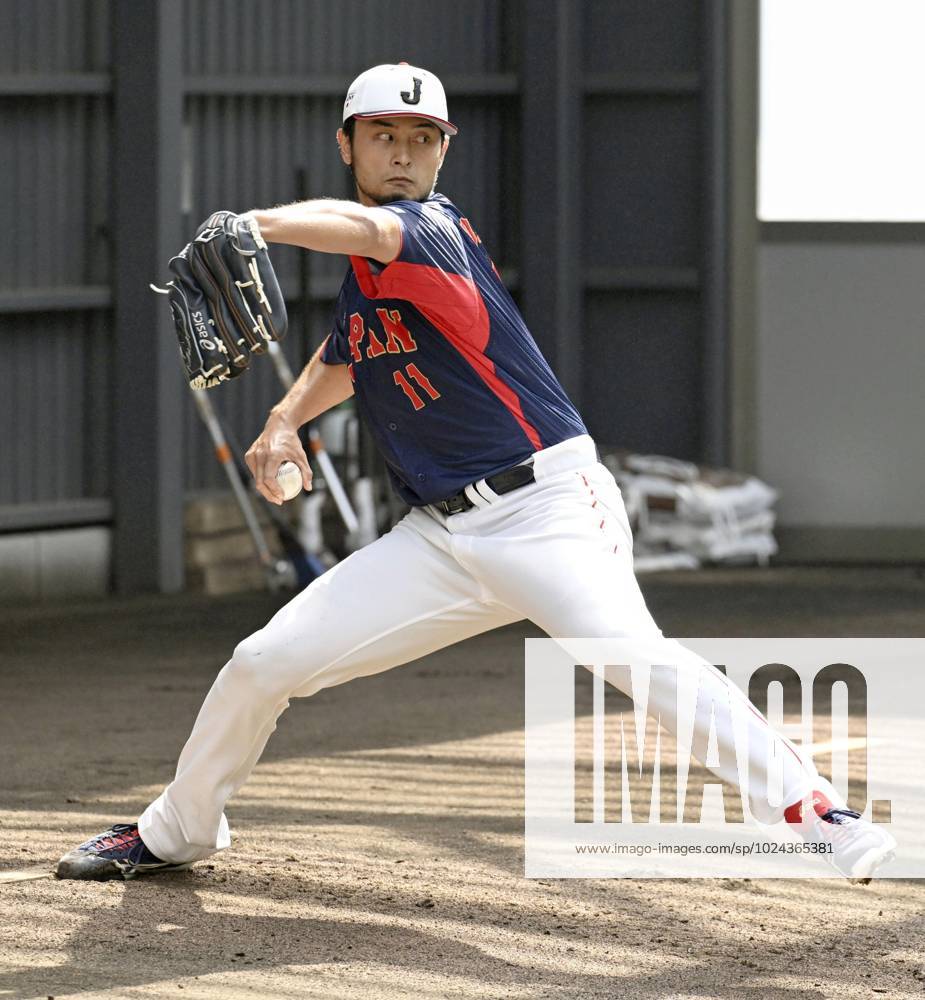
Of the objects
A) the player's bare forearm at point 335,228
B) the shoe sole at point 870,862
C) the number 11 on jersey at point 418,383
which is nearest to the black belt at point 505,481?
the number 11 on jersey at point 418,383

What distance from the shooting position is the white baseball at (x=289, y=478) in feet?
14.8

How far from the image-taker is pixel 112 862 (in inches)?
188

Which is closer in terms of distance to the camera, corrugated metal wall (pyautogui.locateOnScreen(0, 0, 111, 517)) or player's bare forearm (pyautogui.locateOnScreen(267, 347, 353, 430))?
player's bare forearm (pyautogui.locateOnScreen(267, 347, 353, 430))

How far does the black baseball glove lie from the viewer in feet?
12.1

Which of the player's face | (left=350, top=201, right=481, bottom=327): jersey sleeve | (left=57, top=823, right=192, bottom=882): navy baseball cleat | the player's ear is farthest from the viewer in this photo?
(left=57, top=823, right=192, bottom=882): navy baseball cleat

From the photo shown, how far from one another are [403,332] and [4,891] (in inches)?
65.5

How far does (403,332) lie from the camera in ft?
14.3

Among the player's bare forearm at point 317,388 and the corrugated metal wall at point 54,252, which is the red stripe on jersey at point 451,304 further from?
the corrugated metal wall at point 54,252

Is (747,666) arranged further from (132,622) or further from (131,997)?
(131,997)

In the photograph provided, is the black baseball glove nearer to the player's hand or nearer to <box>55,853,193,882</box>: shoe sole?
the player's hand

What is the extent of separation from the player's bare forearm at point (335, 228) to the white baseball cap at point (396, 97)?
39 cm

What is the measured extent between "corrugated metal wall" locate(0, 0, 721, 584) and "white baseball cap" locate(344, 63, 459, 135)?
20.9ft

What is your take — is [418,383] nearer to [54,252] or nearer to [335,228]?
[335,228]

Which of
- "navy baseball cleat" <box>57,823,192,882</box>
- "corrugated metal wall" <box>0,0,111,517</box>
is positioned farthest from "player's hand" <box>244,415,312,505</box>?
"corrugated metal wall" <box>0,0,111,517</box>
